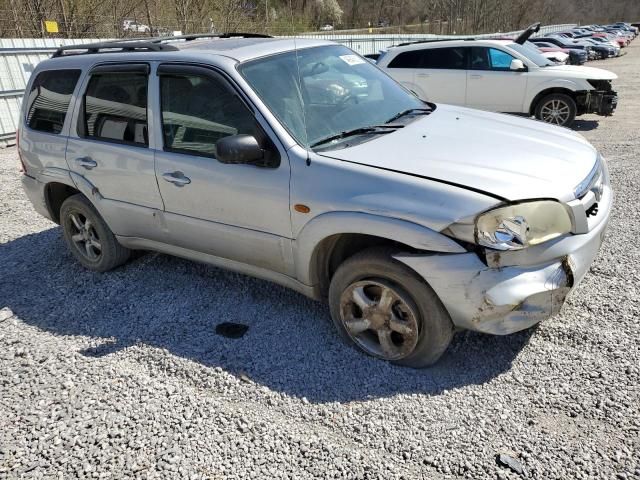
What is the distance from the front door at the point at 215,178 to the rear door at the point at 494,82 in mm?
7886

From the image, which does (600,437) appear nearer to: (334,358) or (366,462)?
(366,462)

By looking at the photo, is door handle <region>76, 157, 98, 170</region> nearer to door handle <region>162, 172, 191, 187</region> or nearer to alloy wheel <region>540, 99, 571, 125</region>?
door handle <region>162, 172, 191, 187</region>

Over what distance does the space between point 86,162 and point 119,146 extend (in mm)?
443

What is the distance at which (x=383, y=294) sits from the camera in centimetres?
291

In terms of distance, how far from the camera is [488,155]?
9.51 feet

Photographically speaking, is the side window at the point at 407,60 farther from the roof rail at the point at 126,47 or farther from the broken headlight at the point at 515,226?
the broken headlight at the point at 515,226

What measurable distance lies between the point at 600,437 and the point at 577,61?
2642cm

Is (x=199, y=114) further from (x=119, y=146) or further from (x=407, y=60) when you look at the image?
(x=407, y=60)

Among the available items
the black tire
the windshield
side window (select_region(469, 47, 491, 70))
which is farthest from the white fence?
→ the windshield

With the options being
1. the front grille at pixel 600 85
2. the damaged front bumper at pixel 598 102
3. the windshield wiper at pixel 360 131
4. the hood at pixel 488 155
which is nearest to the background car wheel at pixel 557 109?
the damaged front bumper at pixel 598 102

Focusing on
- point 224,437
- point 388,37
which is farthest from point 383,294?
point 388,37

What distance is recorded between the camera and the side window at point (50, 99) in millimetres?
4230

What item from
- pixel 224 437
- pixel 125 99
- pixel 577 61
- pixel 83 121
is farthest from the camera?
pixel 577 61

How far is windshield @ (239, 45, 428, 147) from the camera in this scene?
3.21 metres
